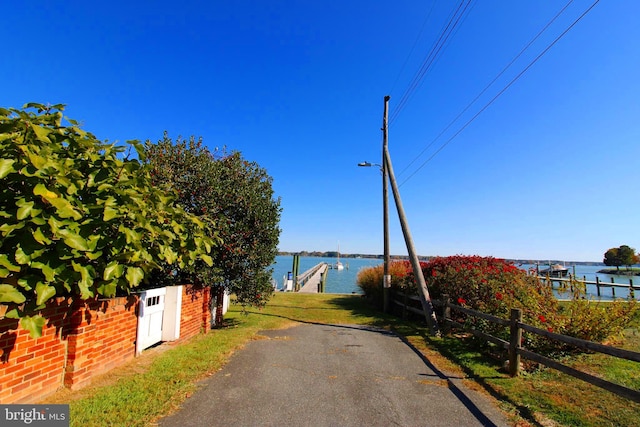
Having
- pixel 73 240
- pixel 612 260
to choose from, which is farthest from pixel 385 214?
pixel 612 260

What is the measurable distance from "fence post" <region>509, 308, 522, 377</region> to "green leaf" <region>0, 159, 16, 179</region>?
25.6 ft

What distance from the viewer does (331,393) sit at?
536 centimetres

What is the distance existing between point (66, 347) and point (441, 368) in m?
6.48

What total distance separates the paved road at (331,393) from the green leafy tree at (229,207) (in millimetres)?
2353

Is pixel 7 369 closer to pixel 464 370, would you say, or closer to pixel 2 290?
pixel 2 290

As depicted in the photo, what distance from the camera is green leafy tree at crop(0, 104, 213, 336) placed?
10.6ft

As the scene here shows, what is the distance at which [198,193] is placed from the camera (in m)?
9.16

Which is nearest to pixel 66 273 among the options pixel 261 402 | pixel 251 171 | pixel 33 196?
pixel 33 196

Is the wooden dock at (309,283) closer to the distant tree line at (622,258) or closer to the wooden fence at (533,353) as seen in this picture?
the wooden fence at (533,353)

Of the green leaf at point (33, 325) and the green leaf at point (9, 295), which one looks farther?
the green leaf at point (33, 325)

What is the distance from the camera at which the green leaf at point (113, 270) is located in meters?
3.78

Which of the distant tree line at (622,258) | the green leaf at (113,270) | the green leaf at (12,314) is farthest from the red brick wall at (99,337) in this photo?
the distant tree line at (622,258)

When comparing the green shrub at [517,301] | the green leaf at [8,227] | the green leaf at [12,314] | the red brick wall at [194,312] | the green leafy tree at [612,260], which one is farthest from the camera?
the green leafy tree at [612,260]

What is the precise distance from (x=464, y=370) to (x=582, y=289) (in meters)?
3.84
